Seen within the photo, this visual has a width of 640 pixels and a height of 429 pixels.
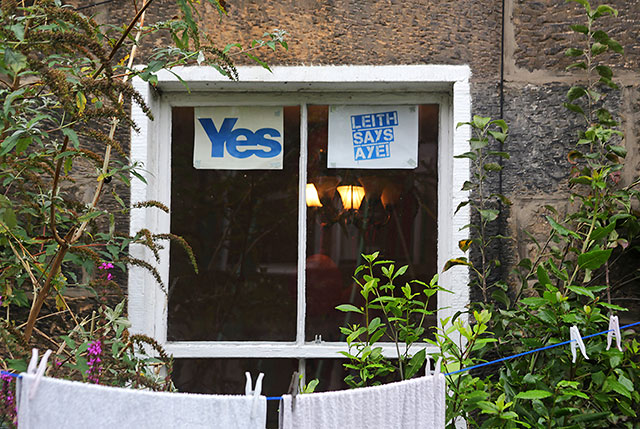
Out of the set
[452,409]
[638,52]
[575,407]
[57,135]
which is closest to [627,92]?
[638,52]

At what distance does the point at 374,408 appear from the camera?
1.54 m

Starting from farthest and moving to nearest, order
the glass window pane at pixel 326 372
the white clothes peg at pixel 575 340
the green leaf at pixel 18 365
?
the glass window pane at pixel 326 372 < the white clothes peg at pixel 575 340 < the green leaf at pixel 18 365

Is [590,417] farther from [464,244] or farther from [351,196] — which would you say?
[351,196]

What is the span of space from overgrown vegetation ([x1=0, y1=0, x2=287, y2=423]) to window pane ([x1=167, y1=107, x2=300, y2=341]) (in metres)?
0.23

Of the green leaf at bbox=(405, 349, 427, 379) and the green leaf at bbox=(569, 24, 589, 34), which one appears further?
the green leaf at bbox=(569, 24, 589, 34)

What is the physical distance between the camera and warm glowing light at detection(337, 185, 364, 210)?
8.36ft

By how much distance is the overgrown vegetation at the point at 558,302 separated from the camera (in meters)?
1.87

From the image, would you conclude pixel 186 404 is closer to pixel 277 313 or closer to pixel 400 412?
pixel 400 412

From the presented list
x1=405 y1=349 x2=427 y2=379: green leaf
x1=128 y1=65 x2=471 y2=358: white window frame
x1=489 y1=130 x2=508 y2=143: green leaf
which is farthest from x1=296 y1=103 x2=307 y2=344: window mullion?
x1=489 y1=130 x2=508 y2=143: green leaf

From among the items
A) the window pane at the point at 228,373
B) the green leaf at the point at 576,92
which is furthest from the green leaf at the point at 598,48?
the window pane at the point at 228,373

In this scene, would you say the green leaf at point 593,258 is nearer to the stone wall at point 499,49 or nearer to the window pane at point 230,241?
the stone wall at point 499,49

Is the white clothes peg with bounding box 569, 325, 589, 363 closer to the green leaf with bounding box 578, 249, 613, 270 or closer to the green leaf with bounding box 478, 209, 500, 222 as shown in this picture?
the green leaf with bounding box 578, 249, 613, 270

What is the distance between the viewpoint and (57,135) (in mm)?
2402

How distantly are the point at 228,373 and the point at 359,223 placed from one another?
801 mm
